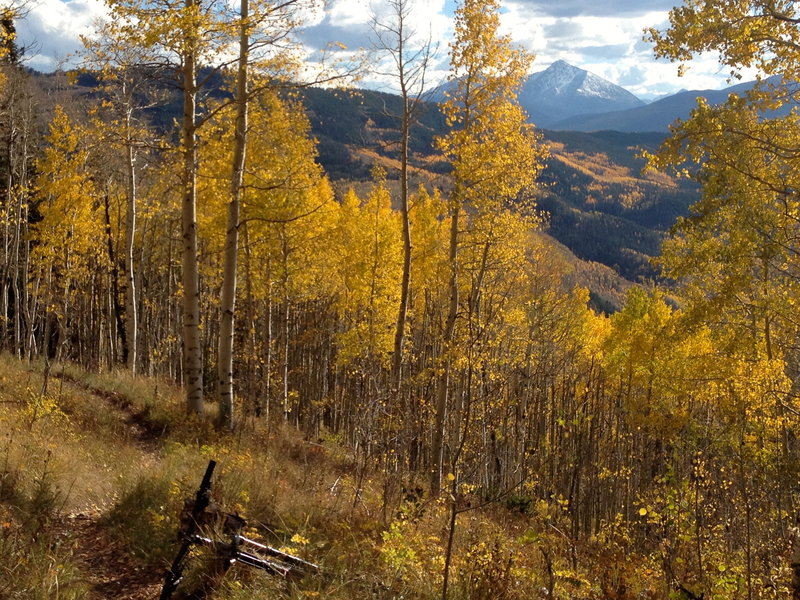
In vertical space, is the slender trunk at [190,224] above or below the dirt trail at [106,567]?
above

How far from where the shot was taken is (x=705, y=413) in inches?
874

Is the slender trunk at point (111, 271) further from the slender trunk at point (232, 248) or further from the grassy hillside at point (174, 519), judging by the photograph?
the slender trunk at point (232, 248)

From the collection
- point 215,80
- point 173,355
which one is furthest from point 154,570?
point 173,355

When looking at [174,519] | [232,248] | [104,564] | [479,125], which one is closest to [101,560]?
[104,564]

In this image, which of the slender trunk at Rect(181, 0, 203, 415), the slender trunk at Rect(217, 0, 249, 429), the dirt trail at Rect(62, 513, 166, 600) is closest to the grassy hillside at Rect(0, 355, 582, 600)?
the dirt trail at Rect(62, 513, 166, 600)

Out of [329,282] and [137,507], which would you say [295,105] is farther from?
[137,507]

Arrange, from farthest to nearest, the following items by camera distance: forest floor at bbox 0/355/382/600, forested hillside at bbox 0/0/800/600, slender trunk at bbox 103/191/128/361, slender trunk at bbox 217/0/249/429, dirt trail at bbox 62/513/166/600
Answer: slender trunk at bbox 103/191/128/361, slender trunk at bbox 217/0/249/429, forested hillside at bbox 0/0/800/600, dirt trail at bbox 62/513/166/600, forest floor at bbox 0/355/382/600

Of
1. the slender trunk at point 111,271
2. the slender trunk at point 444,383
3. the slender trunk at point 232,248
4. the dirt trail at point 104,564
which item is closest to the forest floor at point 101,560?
the dirt trail at point 104,564

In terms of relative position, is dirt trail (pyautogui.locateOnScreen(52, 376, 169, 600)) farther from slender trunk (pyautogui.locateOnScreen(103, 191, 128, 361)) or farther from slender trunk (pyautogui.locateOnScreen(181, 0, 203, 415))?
slender trunk (pyautogui.locateOnScreen(103, 191, 128, 361))

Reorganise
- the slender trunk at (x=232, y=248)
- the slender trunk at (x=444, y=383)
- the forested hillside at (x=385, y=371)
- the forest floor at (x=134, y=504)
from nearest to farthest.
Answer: the forest floor at (x=134, y=504)
the forested hillside at (x=385, y=371)
the slender trunk at (x=232, y=248)
the slender trunk at (x=444, y=383)

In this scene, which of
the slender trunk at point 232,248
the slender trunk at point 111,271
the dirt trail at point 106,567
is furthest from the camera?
the slender trunk at point 111,271

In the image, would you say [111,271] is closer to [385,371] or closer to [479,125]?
[385,371]

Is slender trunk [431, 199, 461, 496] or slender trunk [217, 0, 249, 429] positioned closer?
slender trunk [217, 0, 249, 429]

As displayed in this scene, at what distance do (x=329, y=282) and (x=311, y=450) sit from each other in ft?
31.8
